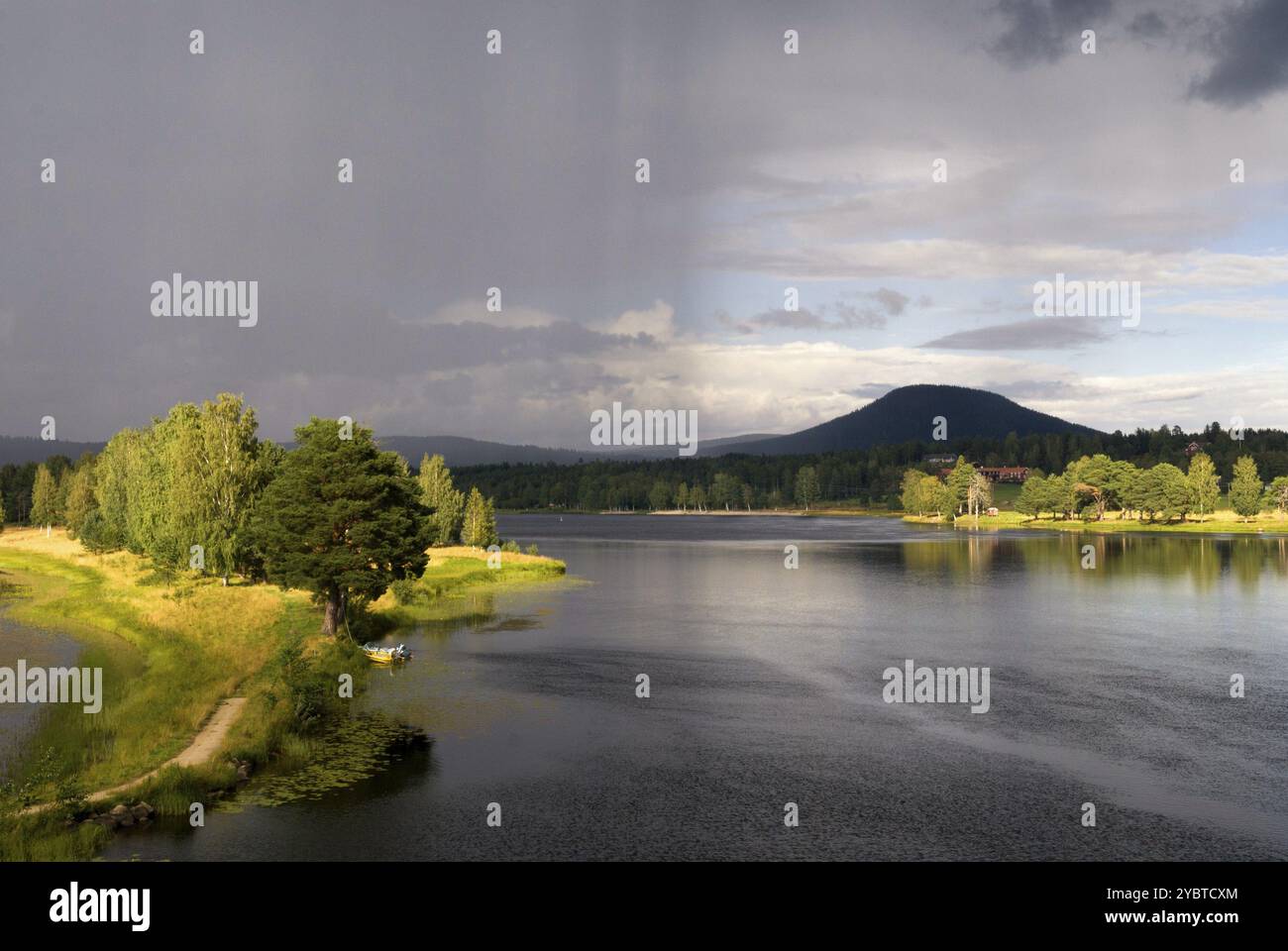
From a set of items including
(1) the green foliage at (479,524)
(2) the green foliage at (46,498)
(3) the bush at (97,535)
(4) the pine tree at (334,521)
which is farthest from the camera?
(2) the green foliage at (46,498)

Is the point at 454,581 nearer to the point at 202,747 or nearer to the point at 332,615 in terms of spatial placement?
the point at 332,615

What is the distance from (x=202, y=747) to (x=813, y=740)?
968 inches

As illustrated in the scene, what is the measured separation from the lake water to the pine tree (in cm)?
720

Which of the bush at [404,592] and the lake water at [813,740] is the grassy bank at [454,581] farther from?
the lake water at [813,740]

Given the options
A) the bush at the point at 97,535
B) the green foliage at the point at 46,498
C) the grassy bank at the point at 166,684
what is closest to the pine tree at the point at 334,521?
the grassy bank at the point at 166,684

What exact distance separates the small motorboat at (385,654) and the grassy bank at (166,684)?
880 mm

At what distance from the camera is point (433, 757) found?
37.4m

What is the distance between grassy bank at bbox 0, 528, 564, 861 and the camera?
3083 centimetres

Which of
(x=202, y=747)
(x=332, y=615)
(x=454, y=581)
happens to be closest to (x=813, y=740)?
(x=202, y=747)

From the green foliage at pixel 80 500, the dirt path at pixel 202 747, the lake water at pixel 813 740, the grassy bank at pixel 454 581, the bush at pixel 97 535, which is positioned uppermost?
the green foliage at pixel 80 500

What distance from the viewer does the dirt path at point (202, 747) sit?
30.9 m

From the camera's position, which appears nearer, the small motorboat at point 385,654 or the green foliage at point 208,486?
the small motorboat at point 385,654
